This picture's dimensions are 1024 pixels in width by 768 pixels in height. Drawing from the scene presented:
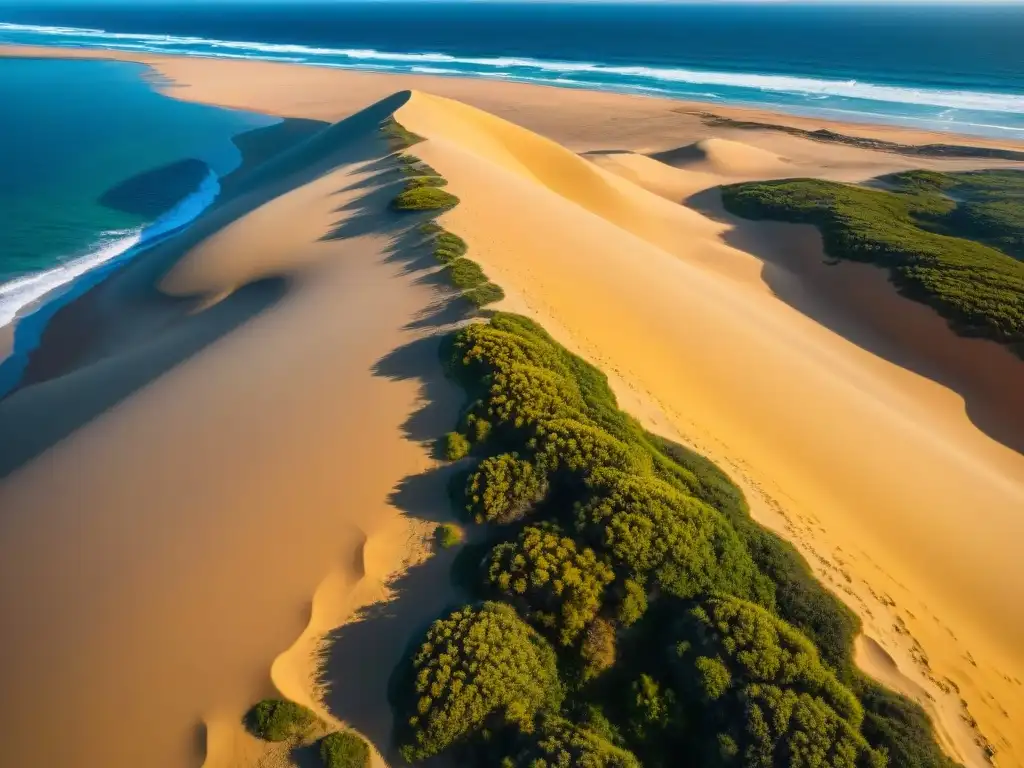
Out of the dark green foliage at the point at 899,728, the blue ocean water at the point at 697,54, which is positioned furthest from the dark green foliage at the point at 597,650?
the blue ocean water at the point at 697,54

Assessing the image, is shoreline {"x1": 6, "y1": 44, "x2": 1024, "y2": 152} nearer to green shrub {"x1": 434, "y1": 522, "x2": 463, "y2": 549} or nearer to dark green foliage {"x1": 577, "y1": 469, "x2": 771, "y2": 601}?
dark green foliage {"x1": 577, "y1": 469, "x2": 771, "y2": 601}

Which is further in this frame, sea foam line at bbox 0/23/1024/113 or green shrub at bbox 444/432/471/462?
sea foam line at bbox 0/23/1024/113

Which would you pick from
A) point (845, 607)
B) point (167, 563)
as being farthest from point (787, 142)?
point (167, 563)

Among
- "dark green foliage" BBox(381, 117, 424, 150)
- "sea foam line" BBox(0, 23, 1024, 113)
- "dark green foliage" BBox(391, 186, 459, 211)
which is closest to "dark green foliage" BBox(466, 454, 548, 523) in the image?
"dark green foliage" BBox(391, 186, 459, 211)

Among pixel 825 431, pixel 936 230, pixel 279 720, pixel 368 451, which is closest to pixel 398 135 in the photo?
pixel 368 451

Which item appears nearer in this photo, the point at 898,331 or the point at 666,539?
the point at 666,539

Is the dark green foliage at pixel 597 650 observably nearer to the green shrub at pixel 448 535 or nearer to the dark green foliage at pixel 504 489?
the dark green foliage at pixel 504 489

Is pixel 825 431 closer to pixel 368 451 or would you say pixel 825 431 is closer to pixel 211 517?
pixel 368 451

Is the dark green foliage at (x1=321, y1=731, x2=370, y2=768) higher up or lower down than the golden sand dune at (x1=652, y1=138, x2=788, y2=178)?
higher up
